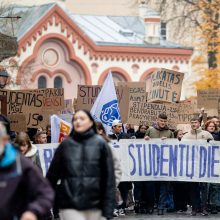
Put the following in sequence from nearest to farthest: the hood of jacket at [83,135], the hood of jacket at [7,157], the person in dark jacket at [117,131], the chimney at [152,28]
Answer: the hood of jacket at [7,157] < the hood of jacket at [83,135] < the person in dark jacket at [117,131] < the chimney at [152,28]

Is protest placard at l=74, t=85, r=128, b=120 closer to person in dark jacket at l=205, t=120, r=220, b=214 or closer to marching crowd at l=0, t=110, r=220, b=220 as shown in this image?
person in dark jacket at l=205, t=120, r=220, b=214

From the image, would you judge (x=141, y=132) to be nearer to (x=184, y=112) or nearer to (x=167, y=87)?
(x=184, y=112)

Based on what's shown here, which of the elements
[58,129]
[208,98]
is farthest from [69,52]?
[58,129]

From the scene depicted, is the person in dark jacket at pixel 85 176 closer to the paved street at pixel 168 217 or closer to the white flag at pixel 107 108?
the paved street at pixel 168 217

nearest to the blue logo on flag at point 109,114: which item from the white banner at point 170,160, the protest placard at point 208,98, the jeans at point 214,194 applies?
the white banner at point 170,160

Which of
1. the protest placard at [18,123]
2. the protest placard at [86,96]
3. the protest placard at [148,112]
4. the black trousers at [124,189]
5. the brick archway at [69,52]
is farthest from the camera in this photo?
the brick archway at [69,52]

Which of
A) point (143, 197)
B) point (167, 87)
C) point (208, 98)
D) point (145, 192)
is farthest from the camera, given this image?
point (208, 98)

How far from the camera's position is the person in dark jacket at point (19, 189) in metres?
8.09

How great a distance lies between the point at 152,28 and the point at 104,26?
298 centimetres

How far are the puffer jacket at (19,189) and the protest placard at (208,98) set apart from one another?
15.0 m

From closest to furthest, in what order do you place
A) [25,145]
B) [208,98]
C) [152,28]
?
[25,145], [208,98], [152,28]

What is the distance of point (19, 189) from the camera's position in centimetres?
821

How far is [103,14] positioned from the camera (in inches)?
3051

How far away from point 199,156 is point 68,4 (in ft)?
195
